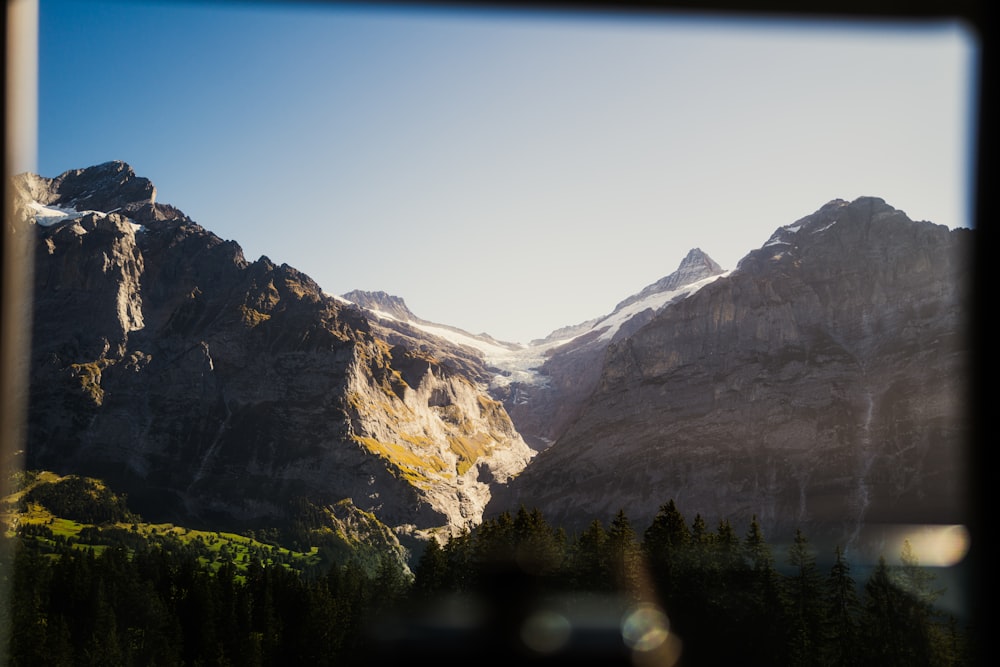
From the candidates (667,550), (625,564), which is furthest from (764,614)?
(625,564)

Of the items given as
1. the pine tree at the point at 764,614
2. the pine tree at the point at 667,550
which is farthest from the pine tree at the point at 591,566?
the pine tree at the point at 764,614

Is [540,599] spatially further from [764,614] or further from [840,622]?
[840,622]

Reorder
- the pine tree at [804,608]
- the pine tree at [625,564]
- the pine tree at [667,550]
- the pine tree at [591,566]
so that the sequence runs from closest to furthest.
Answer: the pine tree at [804,608] < the pine tree at [625,564] < the pine tree at [591,566] < the pine tree at [667,550]

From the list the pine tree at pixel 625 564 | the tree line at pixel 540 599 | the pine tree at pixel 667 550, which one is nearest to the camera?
the tree line at pixel 540 599

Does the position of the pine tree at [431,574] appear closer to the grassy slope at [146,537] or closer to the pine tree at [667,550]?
the pine tree at [667,550]

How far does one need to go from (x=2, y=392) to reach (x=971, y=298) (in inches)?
221

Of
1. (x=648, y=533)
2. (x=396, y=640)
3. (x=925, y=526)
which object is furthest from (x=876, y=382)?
Result: (x=396, y=640)

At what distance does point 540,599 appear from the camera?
1277 inches

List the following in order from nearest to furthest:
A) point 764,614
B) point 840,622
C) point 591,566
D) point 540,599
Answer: point 540,599, point 840,622, point 764,614, point 591,566

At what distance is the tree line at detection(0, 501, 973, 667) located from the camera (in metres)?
41.0

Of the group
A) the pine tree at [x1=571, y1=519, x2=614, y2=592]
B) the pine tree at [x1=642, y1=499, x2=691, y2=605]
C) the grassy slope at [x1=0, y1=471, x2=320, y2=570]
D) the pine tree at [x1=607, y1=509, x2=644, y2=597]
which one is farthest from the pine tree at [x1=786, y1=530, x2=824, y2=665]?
the grassy slope at [x1=0, y1=471, x2=320, y2=570]

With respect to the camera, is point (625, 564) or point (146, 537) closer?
point (625, 564)

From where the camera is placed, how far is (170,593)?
225ft

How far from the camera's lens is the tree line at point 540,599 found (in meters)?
41.0
